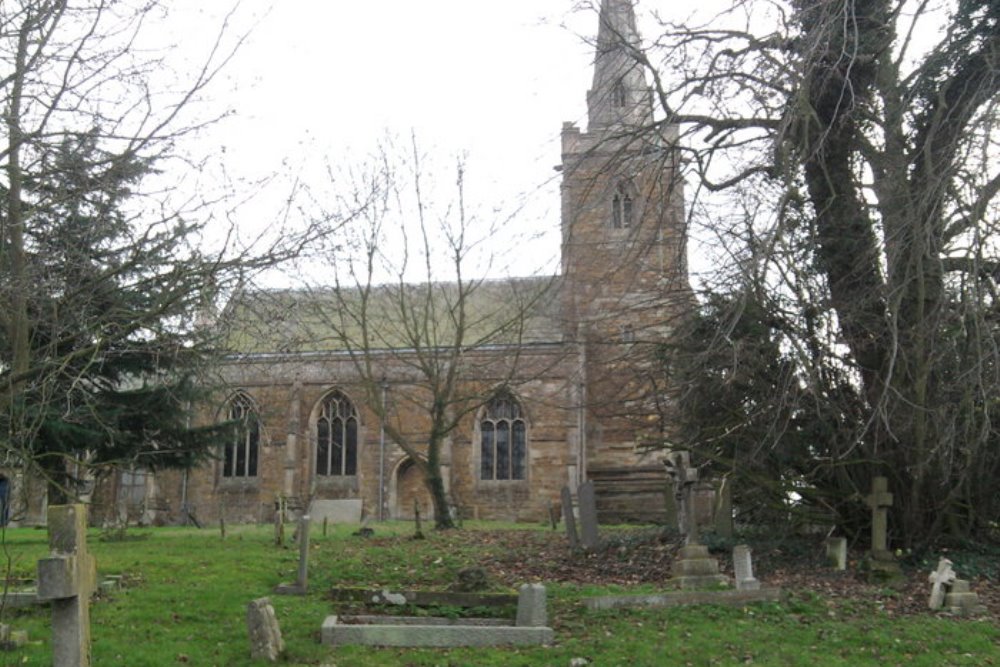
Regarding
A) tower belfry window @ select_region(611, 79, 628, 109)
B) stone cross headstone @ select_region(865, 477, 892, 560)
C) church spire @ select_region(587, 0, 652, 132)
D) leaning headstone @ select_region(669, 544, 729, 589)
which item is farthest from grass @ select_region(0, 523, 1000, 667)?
tower belfry window @ select_region(611, 79, 628, 109)

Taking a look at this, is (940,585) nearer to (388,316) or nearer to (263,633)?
(263,633)

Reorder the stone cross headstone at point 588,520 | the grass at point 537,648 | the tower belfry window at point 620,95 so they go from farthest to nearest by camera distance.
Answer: the stone cross headstone at point 588,520 → the tower belfry window at point 620,95 → the grass at point 537,648

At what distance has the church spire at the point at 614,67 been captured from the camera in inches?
532

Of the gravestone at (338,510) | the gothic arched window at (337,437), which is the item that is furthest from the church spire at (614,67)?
the gothic arched window at (337,437)

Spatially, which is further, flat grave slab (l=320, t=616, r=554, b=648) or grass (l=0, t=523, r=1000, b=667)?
flat grave slab (l=320, t=616, r=554, b=648)

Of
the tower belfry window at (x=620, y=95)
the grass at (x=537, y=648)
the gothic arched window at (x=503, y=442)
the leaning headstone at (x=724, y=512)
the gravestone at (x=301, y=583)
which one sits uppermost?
the tower belfry window at (x=620, y=95)

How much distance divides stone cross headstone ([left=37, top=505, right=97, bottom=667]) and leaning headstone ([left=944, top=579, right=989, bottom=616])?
29.9 feet

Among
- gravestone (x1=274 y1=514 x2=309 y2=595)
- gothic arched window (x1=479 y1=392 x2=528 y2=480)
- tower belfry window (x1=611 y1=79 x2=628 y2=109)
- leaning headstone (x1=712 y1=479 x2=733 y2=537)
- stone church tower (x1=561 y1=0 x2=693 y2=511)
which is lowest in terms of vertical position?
gravestone (x1=274 y1=514 x2=309 y2=595)

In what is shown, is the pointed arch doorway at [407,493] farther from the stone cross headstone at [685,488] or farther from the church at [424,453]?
the stone cross headstone at [685,488]

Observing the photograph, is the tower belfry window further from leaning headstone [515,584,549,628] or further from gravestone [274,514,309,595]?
gravestone [274,514,309,595]

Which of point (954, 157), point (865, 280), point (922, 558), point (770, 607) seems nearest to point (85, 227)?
point (770, 607)

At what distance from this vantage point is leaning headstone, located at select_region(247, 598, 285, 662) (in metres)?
9.39

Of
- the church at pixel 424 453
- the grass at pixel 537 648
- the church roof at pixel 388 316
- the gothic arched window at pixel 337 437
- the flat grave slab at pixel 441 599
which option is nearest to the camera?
the church roof at pixel 388 316

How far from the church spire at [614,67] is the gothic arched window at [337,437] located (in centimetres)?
2091
